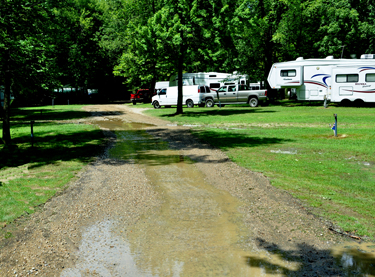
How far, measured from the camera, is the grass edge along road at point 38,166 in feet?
23.4

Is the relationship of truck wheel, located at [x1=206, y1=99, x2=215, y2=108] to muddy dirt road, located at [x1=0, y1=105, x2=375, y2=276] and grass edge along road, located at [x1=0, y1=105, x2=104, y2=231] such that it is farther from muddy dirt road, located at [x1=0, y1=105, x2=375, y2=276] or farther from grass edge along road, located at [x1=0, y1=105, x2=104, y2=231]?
muddy dirt road, located at [x1=0, y1=105, x2=375, y2=276]

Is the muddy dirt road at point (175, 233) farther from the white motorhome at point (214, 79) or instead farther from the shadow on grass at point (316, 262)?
the white motorhome at point (214, 79)

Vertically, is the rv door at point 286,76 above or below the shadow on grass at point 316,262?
above

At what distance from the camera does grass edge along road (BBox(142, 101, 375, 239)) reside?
6551 mm

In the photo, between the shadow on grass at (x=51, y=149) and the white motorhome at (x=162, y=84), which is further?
the white motorhome at (x=162, y=84)

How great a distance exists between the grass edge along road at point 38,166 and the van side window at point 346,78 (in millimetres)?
21297

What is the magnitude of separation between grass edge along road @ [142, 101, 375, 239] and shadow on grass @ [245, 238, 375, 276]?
83 cm

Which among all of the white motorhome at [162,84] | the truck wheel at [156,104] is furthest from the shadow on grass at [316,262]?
the white motorhome at [162,84]

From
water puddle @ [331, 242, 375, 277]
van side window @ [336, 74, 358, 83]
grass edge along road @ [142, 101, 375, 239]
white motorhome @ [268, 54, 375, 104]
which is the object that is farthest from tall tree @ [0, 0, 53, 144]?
van side window @ [336, 74, 358, 83]

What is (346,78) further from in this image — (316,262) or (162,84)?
(316,262)

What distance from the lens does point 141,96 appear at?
1857 inches

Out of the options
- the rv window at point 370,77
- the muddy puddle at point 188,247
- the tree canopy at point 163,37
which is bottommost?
the muddy puddle at point 188,247

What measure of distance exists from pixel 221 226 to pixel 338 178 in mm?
4153

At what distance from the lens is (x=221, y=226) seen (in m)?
5.86
